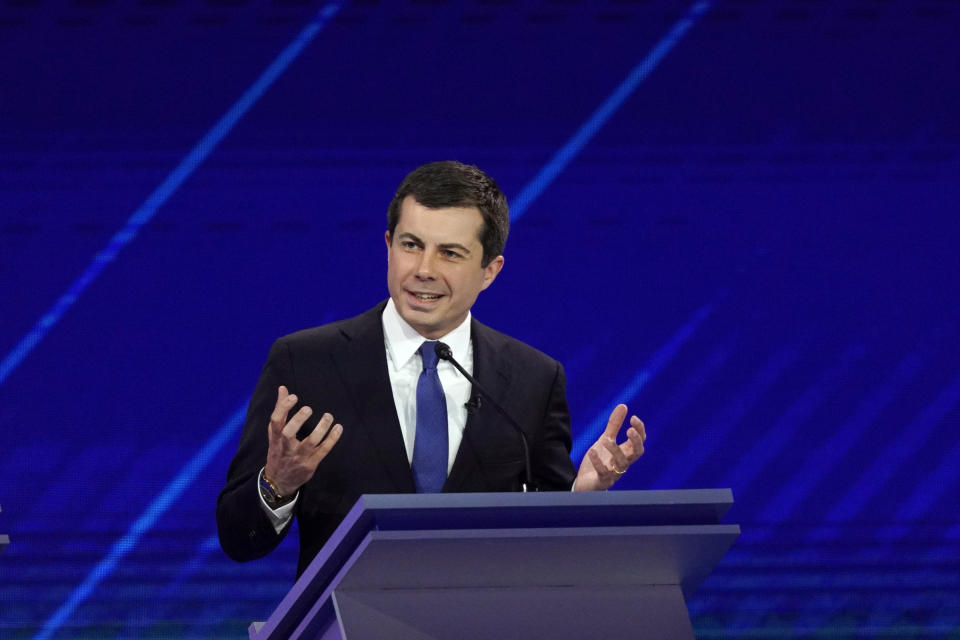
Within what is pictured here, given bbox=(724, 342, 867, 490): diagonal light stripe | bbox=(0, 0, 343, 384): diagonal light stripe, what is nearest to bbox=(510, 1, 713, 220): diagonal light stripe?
bbox=(0, 0, 343, 384): diagonal light stripe

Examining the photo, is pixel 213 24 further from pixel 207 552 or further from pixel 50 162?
pixel 207 552

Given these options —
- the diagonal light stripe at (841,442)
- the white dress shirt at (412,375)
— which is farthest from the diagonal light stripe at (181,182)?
the white dress shirt at (412,375)

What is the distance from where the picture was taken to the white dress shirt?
2188 mm

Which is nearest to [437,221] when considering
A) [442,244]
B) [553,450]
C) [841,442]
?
[442,244]

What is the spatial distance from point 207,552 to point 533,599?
7.60 ft

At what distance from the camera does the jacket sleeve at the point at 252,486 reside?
78.0 inches

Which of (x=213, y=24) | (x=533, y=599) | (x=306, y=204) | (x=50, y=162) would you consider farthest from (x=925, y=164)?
(x=533, y=599)

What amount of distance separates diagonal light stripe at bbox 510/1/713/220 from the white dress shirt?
1499 millimetres

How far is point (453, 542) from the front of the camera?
1.40m

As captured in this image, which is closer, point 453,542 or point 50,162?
point 453,542

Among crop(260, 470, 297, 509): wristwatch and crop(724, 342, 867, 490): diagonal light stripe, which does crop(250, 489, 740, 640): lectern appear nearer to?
crop(260, 470, 297, 509): wristwatch

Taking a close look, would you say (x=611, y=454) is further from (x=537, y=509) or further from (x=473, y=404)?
(x=537, y=509)

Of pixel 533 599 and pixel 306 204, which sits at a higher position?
pixel 306 204

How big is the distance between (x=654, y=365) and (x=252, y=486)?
6.40 feet
